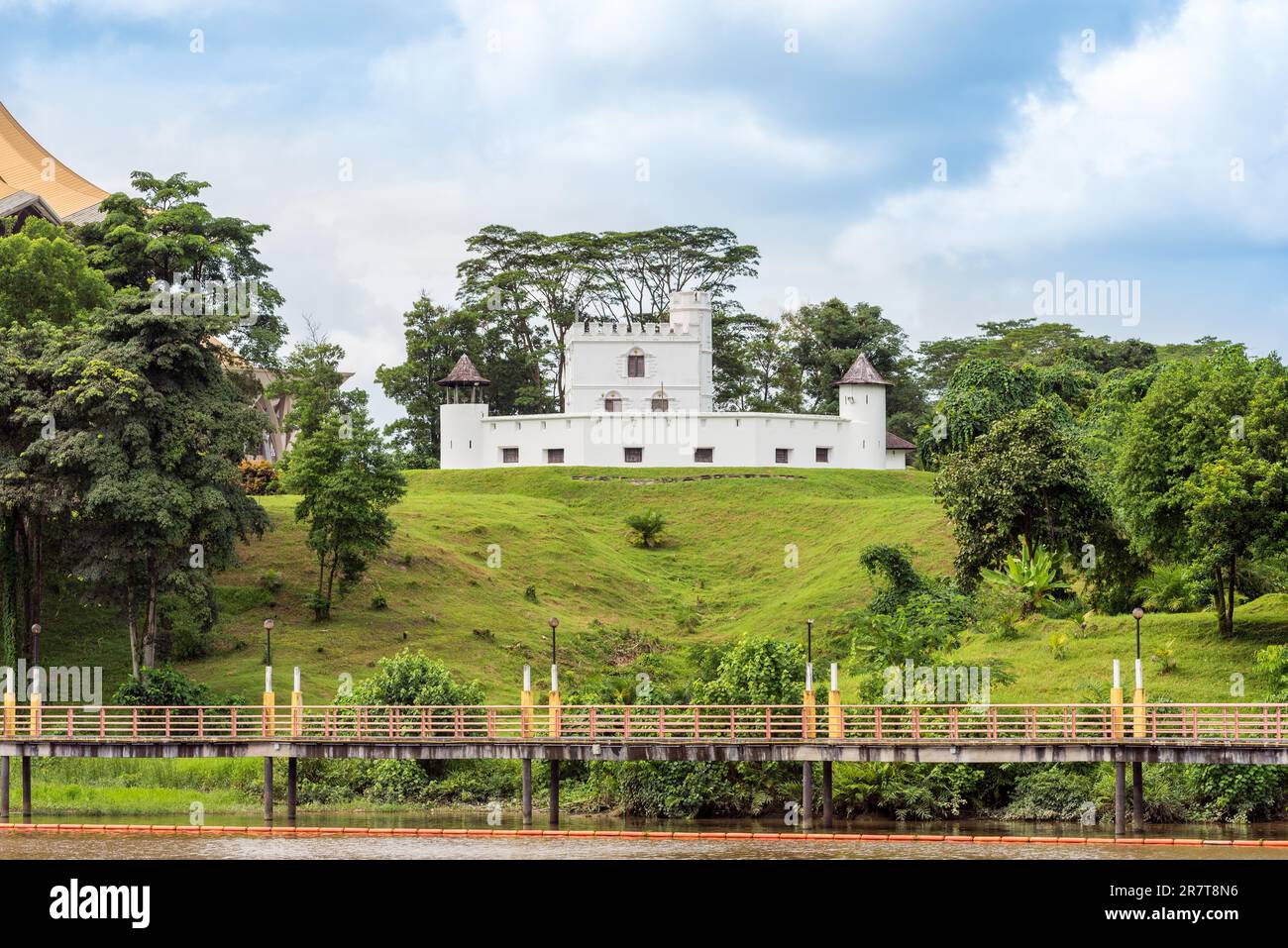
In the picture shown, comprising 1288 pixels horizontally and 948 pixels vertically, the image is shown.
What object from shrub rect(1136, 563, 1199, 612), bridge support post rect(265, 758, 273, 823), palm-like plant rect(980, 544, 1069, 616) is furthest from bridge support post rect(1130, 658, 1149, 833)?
bridge support post rect(265, 758, 273, 823)

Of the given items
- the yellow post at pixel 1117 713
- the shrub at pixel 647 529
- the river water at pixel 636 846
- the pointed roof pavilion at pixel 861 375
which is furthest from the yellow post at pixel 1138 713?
the pointed roof pavilion at pixel 861 375

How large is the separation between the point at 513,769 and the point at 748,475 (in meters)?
47.5

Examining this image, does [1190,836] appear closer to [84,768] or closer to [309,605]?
[84,768]

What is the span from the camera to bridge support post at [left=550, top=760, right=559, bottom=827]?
4194 centimetres

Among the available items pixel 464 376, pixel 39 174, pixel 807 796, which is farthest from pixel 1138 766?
pixel 39 174

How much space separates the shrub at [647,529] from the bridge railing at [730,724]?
3431 centimetres

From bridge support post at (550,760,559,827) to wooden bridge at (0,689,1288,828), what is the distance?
0.04 meters

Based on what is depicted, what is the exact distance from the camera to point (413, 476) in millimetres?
94312

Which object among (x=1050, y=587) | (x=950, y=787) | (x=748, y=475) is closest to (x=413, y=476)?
(x=748, y=475)

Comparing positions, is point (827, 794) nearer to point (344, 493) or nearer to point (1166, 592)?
point (1166, 592)

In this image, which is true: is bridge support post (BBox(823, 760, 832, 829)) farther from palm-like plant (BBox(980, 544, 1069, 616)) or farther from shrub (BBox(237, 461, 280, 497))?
shrub (BBox(237, 461, 280, 497))

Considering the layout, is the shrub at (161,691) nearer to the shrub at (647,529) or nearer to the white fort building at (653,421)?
the shrub at (647,529)

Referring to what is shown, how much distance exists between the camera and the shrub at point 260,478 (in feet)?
282

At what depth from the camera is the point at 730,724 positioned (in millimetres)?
41156
